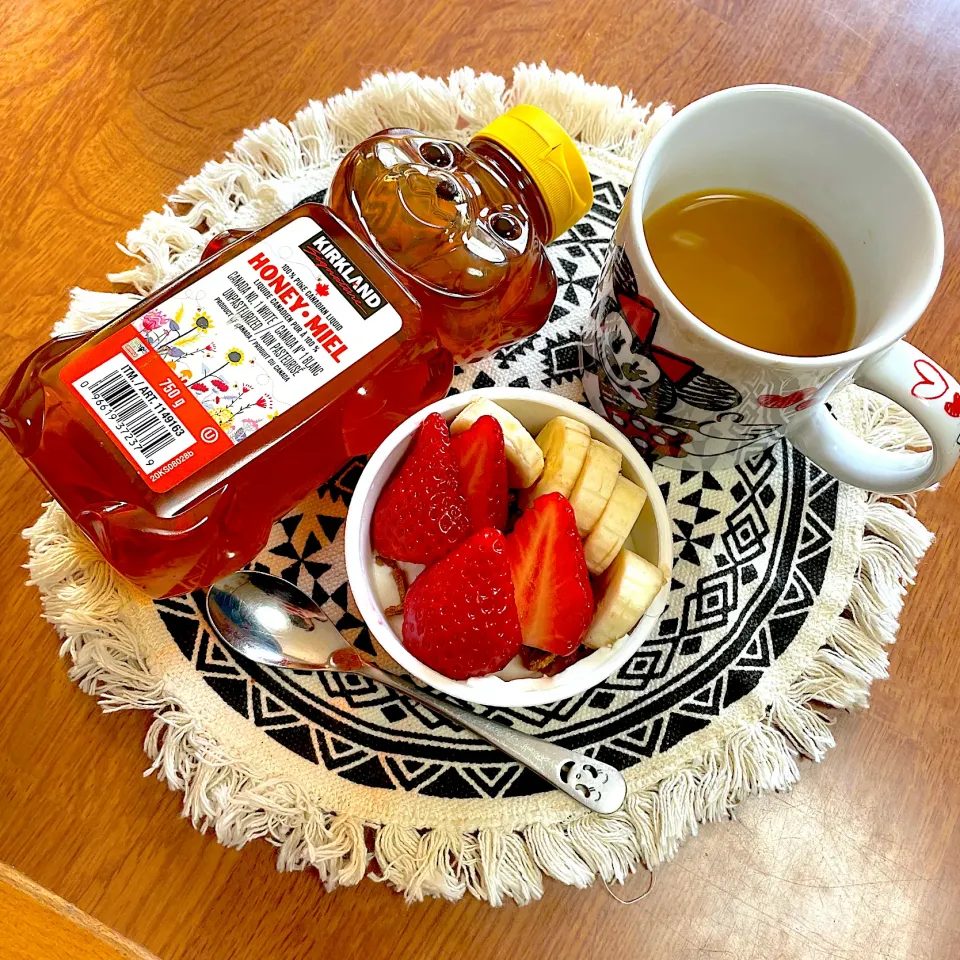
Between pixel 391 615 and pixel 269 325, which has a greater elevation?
pixel 269 325

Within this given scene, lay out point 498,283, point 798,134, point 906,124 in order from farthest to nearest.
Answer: point 906,124
point 498,283
point 798,134

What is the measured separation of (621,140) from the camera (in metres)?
0.75

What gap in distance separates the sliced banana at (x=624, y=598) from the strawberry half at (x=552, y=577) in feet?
0.04

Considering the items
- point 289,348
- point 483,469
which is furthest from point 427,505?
point 289,348

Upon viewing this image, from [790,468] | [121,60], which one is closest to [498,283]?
[790,468]

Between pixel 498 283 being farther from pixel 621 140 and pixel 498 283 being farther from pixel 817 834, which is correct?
pixel 817 834

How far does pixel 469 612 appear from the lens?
0.55 metres

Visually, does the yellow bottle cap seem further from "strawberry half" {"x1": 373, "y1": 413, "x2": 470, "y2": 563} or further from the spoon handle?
the spoon handle

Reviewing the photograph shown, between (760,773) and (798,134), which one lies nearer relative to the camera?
(798,134)

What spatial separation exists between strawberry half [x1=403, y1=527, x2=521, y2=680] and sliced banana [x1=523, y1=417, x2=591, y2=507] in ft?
0.21

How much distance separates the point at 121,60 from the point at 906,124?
28.0 inches

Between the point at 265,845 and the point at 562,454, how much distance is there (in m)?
0.37

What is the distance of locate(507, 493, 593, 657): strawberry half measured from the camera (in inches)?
22.1

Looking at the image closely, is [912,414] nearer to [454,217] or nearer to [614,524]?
[614,524]
